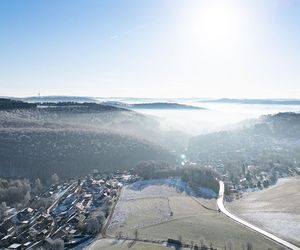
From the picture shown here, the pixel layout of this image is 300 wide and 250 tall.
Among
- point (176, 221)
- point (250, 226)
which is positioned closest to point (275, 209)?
point (250, 226)

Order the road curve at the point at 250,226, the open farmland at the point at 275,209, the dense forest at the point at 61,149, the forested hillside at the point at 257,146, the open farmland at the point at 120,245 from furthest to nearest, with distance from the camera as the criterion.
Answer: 1. the forested hillside at the point at 257,146
2. the dense forest at the point at 61,149
3. the open farmland at the point at 275,209
4. the road curve at the point at 250,226
5. the open farmland at the point at 120,245

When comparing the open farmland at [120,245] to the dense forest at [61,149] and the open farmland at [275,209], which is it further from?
the dense forest at [61,149]

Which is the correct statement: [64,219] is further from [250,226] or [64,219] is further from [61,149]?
[61,149]

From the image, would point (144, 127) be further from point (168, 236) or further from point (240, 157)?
point (168, 236)

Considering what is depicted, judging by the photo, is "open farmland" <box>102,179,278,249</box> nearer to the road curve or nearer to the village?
the road curve

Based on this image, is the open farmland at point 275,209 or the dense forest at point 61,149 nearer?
the open farmland at point 275,209

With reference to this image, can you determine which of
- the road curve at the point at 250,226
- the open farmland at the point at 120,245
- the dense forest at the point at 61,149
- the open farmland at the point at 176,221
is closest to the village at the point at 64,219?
the open farmland at the point at 120,245

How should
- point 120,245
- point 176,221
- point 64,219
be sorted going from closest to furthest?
1. point 120,245
2. point 176,221
3. point 64,219
